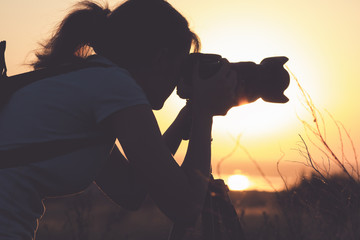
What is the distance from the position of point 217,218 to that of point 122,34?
87cm

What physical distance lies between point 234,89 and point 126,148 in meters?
0.53

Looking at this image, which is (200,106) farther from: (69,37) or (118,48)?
(69,37)

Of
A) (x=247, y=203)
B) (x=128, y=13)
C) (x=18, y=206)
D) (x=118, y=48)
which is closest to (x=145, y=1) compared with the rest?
(x=128, y=13)

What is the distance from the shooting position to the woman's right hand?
1.50m

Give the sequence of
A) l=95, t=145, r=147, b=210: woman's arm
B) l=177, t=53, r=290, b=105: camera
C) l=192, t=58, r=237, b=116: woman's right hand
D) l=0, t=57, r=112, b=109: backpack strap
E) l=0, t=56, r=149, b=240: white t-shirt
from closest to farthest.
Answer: l=0, t=56, r=149, b=240: white t-shirt < l=0, t=57, r=112, b=109: backpack strap < l=192, t=58, r=237, b=116: woman's right hand < l=177, t=53, r=290, b=105: camera < l=95, t=145, r=147, b=210: woman's arm

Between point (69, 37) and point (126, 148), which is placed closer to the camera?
point (126, 148)

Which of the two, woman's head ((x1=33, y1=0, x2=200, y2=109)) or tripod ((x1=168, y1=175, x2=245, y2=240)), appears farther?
tripod ((x1=168, y1=175, x2=245, y2=240))

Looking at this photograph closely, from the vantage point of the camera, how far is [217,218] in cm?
181

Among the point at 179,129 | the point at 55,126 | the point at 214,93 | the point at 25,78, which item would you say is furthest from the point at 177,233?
the point at 25,78

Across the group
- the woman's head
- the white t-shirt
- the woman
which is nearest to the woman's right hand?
the woman

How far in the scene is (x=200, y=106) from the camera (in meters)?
1.49

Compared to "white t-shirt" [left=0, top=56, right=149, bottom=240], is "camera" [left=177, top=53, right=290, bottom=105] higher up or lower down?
higher up

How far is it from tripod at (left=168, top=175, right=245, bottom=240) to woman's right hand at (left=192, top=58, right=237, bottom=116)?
0.42 metres

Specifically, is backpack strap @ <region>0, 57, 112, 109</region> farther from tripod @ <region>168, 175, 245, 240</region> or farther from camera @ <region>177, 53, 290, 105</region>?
tripod @ <region>168, 175, 245, 240</region>
